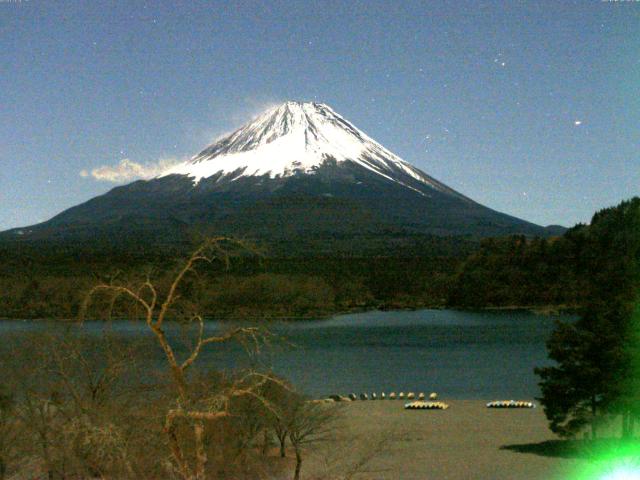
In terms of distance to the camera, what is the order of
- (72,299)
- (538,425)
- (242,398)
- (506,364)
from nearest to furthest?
(242,398) → (538,425) → (506,364) → (72,299)

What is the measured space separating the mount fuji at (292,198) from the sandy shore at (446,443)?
231 ft

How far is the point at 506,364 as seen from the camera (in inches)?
1628

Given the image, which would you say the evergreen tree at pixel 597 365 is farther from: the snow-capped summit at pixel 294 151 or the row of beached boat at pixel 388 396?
the snow-capped summit at pixel 294 151

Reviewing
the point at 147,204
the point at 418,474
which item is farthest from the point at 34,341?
the point at 147,204

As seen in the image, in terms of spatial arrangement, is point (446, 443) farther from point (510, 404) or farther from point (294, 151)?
point (294, 151)

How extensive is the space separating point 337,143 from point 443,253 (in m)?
58.5

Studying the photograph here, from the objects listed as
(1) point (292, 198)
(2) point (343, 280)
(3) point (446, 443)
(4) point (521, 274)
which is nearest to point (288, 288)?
(2) point (343, 280)

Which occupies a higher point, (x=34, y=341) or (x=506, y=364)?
(x=34, y=341)

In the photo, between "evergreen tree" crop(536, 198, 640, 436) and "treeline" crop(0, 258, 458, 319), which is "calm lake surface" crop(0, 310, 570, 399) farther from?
"evergreen tree" crop(536, 198, 640, 436)

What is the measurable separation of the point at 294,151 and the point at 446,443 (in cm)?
13251

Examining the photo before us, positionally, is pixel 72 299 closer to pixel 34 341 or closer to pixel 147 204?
pixel 34 341

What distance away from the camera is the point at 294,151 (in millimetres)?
150875

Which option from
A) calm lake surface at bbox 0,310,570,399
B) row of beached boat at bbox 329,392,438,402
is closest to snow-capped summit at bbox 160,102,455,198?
calm lake surface at bbox 0,310,570,399

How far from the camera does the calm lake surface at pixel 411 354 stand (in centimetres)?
3419
